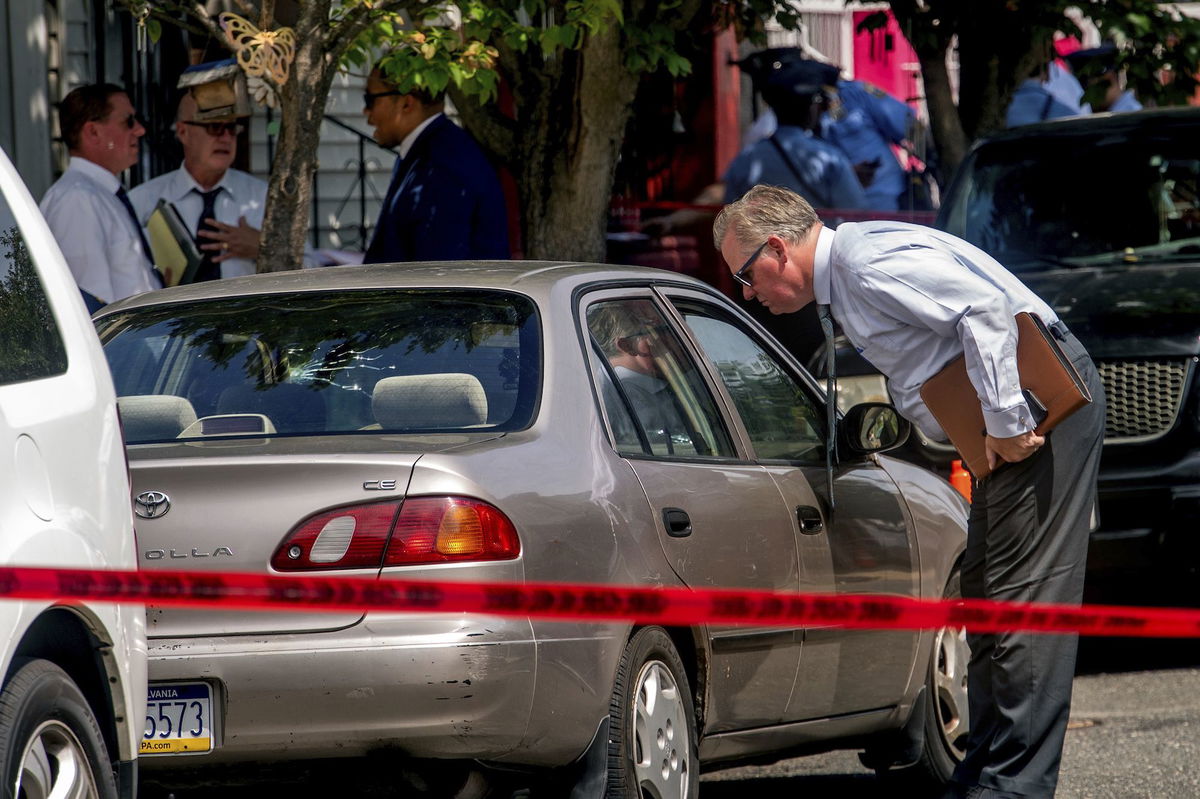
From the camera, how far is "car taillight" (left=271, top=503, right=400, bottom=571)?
4406 millimetres

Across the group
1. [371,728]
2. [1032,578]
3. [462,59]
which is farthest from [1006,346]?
[462,59]

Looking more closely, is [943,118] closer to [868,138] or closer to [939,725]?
[868,138]

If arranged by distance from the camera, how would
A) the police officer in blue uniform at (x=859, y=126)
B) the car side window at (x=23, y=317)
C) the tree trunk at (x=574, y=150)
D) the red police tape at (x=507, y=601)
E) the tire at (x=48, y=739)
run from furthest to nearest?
the police officer in blue uniform at (x=859, y=126)
the tree trunk at (x=574, y=150)
the car side window at (x=23, y=317)
the tire at (x=48, y=739)
the red police tape at (x=507, y=601)

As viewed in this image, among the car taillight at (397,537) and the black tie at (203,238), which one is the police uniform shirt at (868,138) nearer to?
the black tie at (203,238)

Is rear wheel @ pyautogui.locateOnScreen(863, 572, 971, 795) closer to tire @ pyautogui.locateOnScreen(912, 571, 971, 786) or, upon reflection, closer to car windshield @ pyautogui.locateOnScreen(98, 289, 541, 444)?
tire @ pyautogui.locateOnScreen(912, 571, 971, 786)

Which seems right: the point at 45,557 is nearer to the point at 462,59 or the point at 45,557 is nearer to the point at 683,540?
the point at 683,540

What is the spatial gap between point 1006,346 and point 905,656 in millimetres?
1262

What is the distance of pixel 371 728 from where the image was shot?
4.35 m

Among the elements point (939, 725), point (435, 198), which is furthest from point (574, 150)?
point (939, 725)

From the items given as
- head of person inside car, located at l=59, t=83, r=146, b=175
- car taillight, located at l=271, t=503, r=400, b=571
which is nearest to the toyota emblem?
car taillight, located at l=271, t=503, r=400, b=571

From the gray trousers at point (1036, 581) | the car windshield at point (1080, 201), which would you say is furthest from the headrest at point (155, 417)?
the car windshield at point (1080, 201)

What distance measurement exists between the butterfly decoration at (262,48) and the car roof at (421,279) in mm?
2177

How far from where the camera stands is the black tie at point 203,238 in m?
9.13

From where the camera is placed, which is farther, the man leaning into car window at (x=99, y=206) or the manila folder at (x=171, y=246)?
the manila folder at (x=171, y=246)
